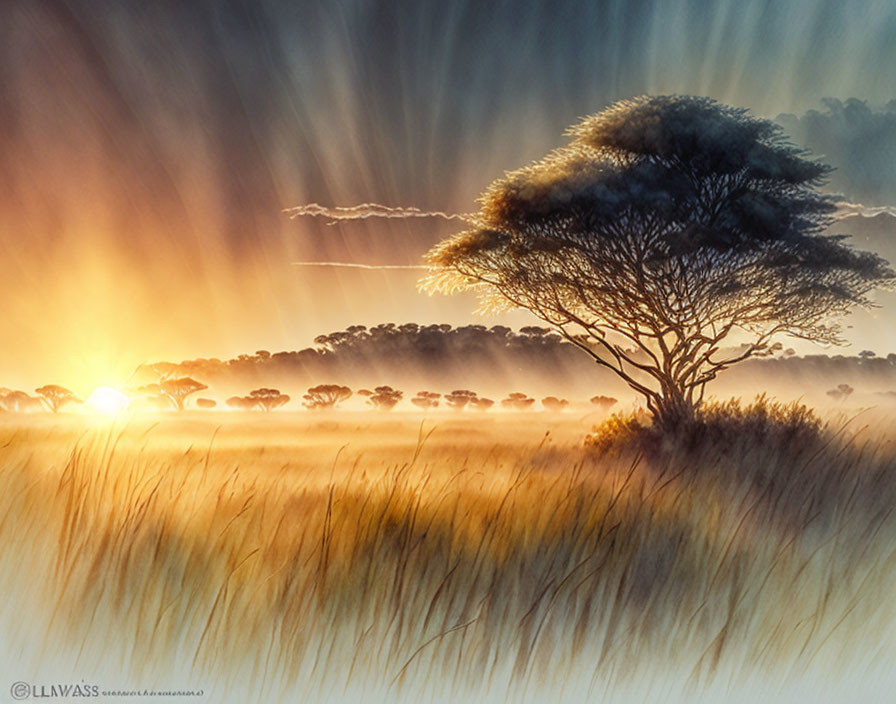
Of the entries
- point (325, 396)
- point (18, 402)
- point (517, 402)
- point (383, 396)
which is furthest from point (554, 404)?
point (18, 402)

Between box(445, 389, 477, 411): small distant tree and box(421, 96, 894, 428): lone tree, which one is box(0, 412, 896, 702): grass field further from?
box(421, 96, 894, 428): lone tree

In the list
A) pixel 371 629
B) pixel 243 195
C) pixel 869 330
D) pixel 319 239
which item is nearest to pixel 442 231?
pixel 319 239

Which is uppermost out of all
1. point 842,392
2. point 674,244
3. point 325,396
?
point 674,244

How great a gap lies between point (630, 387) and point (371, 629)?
173cm

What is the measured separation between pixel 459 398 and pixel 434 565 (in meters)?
0.83

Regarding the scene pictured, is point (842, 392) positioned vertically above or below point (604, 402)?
above

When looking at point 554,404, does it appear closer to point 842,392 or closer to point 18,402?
point 842,392

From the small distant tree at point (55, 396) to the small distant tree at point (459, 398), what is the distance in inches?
76.6

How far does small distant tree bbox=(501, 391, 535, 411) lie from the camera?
3.54 metres

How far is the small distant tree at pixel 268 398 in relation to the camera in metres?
3.64

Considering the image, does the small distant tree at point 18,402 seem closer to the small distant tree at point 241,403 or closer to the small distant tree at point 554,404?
the small distant tree at point 241,403

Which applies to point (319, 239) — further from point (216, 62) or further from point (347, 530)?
point (347, 530)

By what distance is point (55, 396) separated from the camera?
3.62 metres

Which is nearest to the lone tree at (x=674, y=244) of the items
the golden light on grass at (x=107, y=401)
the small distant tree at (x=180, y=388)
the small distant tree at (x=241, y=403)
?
the small distant tree at (x=241, y=403)
